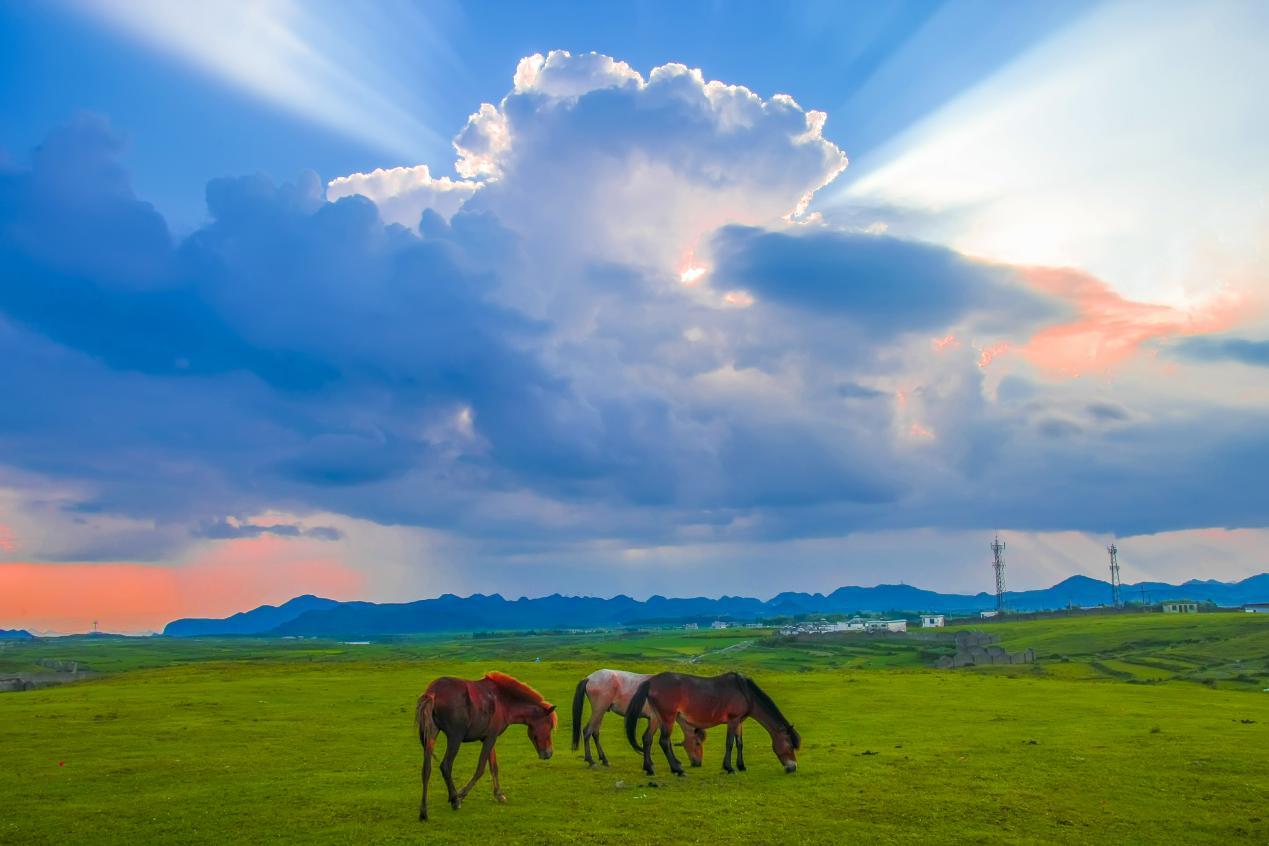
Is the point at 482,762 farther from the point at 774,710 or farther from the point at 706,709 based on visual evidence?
the point at 774,710

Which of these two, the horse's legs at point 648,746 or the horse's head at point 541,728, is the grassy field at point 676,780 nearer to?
the horse's legs at point 648,746

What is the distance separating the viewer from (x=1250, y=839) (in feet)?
50.3

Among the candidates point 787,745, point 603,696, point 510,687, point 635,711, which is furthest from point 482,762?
point 787,745

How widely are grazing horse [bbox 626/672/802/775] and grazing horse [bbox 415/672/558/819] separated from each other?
9.13ft

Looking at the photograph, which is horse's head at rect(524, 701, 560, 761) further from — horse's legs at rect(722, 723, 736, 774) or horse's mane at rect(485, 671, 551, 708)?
horse's legs at rect(722, 723, 736, 774)

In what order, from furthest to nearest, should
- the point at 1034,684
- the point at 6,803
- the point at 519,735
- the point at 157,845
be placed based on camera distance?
the point at 1034,684 → the point at 519,735 → the point at 6,803 → the point at 157,845

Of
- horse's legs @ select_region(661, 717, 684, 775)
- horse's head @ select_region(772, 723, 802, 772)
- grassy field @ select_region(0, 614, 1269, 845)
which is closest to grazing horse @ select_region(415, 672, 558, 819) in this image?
grassy field @ select_region(0, 614, 1269, 845)

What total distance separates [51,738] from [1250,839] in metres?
33.5

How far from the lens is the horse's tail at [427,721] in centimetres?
1695

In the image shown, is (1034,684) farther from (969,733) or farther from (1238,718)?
(969,733)

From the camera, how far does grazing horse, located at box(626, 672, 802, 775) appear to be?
20.8 meters

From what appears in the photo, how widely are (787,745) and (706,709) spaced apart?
2.27m

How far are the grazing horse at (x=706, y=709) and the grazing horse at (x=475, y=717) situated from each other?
2.78 meters

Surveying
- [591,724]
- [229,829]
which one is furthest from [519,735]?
[229,829]
